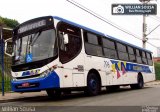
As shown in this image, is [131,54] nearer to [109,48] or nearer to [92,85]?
[109,48]

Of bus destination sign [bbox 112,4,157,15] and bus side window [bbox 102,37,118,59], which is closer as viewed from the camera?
bus side window [bbox 102,37,118,59]

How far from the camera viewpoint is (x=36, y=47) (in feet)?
45.2

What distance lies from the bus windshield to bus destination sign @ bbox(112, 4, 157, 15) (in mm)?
21121

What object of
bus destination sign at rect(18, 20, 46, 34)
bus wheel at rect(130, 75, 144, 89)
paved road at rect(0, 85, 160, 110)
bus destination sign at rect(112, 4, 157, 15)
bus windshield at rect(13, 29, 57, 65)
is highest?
bus destination sign at rect(112, 4, 157, 15)

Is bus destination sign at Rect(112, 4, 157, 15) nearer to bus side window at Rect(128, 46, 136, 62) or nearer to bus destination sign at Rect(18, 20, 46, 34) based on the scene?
bus side window at Rect(128, 46, 136, 62)

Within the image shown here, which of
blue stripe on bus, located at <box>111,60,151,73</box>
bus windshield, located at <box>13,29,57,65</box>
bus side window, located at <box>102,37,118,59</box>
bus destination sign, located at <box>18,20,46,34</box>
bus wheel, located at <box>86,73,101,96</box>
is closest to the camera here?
bus windshield, located at <box>13,29,57,65</box>

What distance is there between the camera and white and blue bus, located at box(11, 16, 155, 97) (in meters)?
13.4

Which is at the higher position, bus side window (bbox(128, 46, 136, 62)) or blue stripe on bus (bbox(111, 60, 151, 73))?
bus side window (bbox(128, 46, 136, 62))

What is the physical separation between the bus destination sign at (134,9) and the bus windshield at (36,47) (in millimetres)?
21121

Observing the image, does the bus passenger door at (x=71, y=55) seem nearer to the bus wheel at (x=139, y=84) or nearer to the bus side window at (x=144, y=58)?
the bus wheel at (x=139, y=84)

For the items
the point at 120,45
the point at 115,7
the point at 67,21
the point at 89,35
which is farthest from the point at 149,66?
the point at 67,21

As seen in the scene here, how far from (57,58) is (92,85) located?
3.15m

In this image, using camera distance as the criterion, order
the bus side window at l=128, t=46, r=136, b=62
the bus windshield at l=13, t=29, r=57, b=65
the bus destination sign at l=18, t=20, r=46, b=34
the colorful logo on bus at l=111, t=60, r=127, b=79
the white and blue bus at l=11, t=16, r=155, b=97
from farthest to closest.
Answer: the bus side window at l=128, t=46, r=136, b=62
the colorful logo on bus at l=111, t=60, r=127, b=79
the bus destination sign at l=18, t=20, r=46, b=34
the bus windshield at l=13, t=29, r=57, b=65
the white and blue bus at l=11, t=16, r=155, b=97

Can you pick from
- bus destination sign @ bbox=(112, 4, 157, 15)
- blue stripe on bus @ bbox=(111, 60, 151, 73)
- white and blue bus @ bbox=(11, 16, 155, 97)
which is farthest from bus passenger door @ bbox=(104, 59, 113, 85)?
bus destination sign @ bbox=(112, 4, 157, 15)
